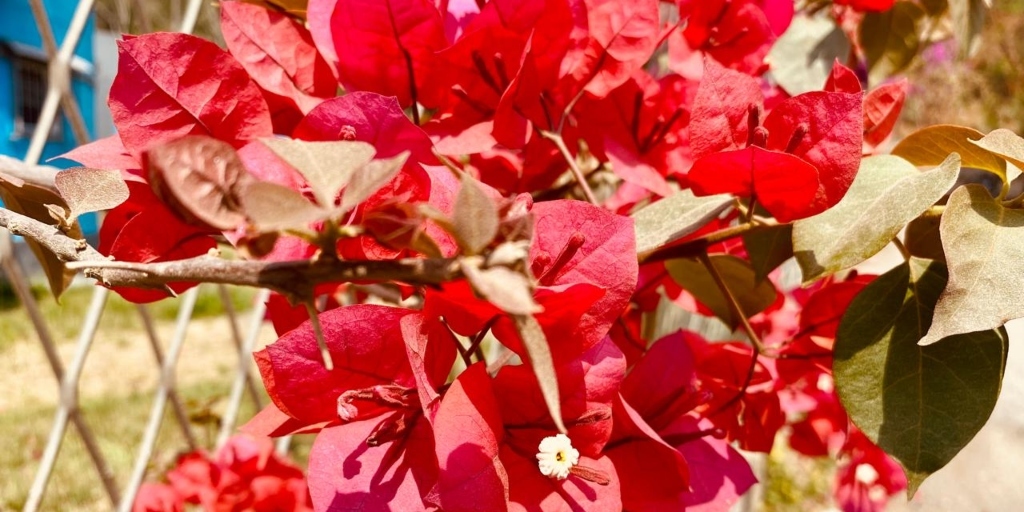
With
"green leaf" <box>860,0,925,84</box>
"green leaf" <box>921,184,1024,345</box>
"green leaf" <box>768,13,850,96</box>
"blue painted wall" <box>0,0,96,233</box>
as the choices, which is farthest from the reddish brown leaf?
"blue painted wall" <box>0,0,96,233</box>

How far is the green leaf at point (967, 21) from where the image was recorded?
0.54 metres

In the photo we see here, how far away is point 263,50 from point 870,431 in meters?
0.30

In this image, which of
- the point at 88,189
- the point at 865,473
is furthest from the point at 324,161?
the point at 865,473

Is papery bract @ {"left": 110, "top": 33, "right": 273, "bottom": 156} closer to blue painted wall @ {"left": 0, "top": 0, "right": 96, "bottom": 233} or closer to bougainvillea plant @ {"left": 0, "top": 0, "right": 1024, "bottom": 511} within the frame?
bougainvillea plant @ {"left": 0, "top": 0, "right": 1024, "bottom": 511}

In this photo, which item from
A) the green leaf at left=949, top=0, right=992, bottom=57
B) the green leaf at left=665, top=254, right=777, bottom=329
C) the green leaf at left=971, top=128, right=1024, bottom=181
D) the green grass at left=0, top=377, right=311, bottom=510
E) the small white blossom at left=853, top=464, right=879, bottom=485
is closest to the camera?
the green leaf at left=971, top=128, right=1024, bottom=181

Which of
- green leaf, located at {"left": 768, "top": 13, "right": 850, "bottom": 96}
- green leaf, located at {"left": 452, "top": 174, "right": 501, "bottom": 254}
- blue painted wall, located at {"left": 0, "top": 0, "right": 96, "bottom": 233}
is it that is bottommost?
green leaf, located at {"left": 768, "top": 13, "right": 850, "bottom": 96}

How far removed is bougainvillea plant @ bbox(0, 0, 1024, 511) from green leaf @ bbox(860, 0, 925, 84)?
26 centimetres

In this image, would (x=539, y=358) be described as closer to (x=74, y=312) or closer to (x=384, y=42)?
(x=384, y=42)

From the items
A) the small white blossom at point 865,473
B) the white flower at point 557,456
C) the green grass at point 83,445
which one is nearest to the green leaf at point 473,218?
the white flower at point 557,456

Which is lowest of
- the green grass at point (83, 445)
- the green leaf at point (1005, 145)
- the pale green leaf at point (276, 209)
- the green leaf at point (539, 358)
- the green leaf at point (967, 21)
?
the green grass at point (83, 445)

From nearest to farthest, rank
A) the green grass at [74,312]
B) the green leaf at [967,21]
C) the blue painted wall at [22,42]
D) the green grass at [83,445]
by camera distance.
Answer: the green leaf at [967,21]
the green grass at [83,445]
the blue painted wall at [22,42]
the green grass at [74,312]

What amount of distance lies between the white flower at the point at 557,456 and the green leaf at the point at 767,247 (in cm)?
14

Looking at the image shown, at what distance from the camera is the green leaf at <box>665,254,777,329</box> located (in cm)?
38

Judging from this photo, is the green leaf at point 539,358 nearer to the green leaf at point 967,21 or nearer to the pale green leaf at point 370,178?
the pale green leaf at point 370,178
